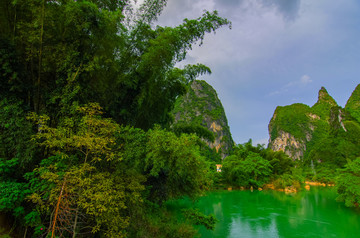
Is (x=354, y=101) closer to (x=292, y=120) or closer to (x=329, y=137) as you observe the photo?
(x=292, y=120)

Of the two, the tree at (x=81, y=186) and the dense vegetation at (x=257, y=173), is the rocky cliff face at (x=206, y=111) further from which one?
the tree at (x=81, y=186)

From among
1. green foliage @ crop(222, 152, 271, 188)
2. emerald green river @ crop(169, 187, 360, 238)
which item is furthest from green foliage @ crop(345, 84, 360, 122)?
emerald green river @ crop(169, 187, 360, 238)

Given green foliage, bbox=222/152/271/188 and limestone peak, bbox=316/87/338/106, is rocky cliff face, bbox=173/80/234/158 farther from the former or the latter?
limestone peak, bbox=316/87/338/106

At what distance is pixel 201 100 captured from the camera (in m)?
44.4

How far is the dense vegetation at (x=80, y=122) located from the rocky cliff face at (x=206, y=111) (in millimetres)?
35790

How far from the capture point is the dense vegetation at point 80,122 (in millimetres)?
2758

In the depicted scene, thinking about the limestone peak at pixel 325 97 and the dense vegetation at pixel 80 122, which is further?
the limestone peak at pixel 325 97

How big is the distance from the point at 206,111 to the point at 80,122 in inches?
1595

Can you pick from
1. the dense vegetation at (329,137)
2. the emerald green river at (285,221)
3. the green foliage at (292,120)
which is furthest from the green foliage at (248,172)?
the green foliage at (292,120)

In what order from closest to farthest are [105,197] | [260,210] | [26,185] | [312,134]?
[105,197] → [26,185] → [260,210] → [312,134]

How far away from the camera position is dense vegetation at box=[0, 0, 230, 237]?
109 inches

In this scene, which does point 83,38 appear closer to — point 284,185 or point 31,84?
point 31,84

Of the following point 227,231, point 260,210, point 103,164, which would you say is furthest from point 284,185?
point 103,164

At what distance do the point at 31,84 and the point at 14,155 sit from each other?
125cm
